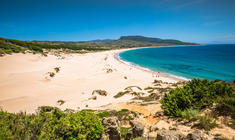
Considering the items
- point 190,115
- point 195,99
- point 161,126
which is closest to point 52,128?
point 161,126

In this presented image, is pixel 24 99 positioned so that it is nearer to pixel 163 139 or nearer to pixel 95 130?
pixel 95 130

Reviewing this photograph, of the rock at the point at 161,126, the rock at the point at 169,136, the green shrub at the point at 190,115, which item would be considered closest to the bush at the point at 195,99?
the green shrub at the point at 190,115

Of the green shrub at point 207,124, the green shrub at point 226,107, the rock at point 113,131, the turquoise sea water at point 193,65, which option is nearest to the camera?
the rock at point 113,131

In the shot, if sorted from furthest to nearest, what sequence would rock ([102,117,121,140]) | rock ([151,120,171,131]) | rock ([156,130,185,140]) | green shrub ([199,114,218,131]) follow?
rock ([151,120,171,131]) → green shrub ([199,114,218,131]) → rock ([102,117,121,140]) → rock ([156,130,185,140])

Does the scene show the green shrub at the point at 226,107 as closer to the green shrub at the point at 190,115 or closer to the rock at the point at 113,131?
the green shrub at the point at 190,115

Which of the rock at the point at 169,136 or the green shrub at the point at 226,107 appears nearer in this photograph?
the rock at the point at 169,136

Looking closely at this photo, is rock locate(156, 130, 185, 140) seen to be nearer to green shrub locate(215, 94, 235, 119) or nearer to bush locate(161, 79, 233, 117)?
bush locate(161, 79, 233, 117)

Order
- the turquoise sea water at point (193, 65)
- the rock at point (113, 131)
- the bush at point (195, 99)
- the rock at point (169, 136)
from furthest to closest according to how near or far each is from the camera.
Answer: the turquoise sea water at point (193, 65) → the bush at point (195, 99) → the rock at point (113, 131) → the rock at point (169, 136)

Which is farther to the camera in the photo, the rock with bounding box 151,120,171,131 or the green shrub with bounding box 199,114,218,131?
the rock with bounding box 151,120,171,131

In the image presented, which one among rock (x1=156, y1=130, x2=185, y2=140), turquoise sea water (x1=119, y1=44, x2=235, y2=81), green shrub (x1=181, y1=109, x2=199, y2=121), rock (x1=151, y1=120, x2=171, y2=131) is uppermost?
rock (x1=156, y1=130, x2=185, y2=140)

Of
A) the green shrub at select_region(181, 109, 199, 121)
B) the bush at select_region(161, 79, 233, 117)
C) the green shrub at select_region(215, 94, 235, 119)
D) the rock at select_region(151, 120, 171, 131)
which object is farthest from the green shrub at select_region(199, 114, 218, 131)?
the rock at select_region(151, 120, 171, 131)

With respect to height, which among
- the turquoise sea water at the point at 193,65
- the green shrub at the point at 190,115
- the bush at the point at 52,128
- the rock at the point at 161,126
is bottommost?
the turquoise sea water at the point at 193,65

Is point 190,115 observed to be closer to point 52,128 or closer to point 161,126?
point 161,126

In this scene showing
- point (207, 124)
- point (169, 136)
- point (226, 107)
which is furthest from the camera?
point (226, 107)
